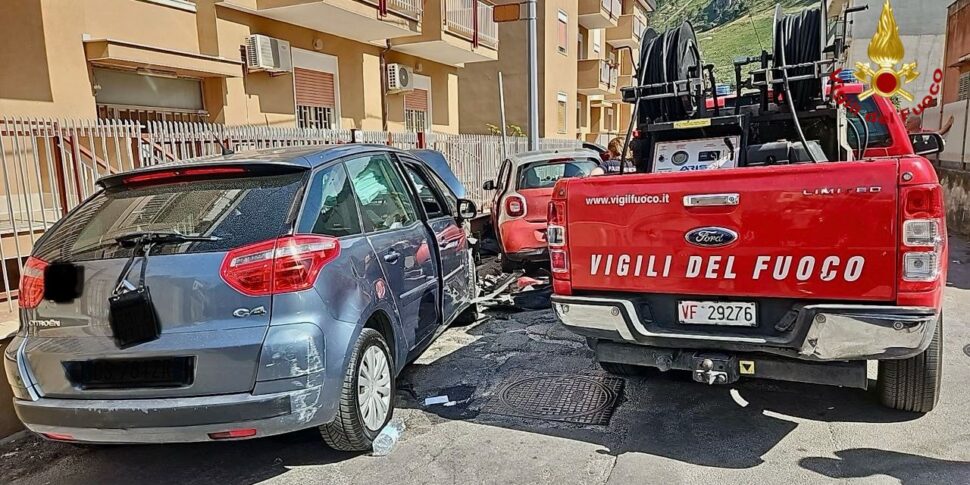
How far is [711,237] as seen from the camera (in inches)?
130

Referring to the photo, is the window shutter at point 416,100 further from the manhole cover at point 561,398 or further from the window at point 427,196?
the manhole cover at point 561,398

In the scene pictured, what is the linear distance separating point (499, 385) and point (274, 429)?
1.94 m

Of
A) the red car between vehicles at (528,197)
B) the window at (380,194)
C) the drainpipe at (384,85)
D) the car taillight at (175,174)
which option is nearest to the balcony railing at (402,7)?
the drainpipe at (384,85)

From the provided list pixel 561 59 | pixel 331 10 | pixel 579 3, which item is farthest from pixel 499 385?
pixel 579 3

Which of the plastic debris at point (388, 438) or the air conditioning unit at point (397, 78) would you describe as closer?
the plastic debris at point (388, 438)

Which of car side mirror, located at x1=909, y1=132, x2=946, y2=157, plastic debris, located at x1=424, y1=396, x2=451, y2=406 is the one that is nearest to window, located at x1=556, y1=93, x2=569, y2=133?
car side mirror, located at x1=909, y1=132, x2=946, y2=157

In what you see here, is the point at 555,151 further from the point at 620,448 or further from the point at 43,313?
the point at 43,313

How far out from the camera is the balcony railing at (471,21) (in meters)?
15.0

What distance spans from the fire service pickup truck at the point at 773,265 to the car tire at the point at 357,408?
3.66ft

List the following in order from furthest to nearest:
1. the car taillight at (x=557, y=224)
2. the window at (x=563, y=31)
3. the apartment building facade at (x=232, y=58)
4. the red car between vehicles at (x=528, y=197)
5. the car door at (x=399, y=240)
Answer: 1. the window at (x=563, y=31)
2. the apartment building facade at (x=232, y=58)
3. the red car between vehicles at (x=528, y=197)
4. the car door at (x=399, y=240)
5. the car taillight at (x=557, y=224)

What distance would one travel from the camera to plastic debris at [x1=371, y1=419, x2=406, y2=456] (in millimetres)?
3525

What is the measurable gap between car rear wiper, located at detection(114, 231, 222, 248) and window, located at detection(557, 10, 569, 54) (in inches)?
856

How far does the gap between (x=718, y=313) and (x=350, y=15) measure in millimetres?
10180

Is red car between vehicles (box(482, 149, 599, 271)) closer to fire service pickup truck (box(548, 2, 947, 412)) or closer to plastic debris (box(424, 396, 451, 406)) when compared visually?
plastic debris (box(424, 396, 451, 406))
